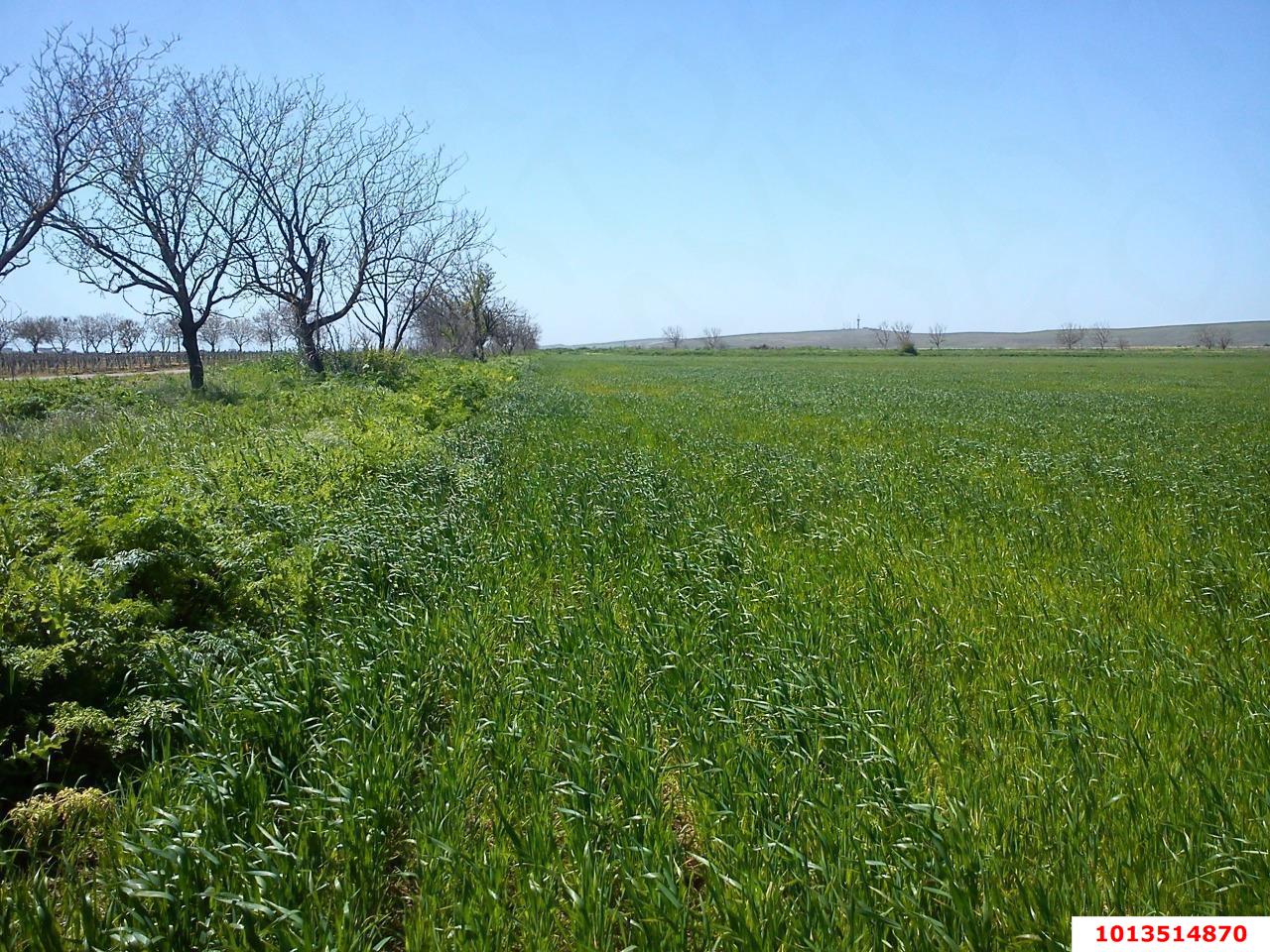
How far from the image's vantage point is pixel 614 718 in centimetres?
386

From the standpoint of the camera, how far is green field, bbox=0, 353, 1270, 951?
266 centimetres

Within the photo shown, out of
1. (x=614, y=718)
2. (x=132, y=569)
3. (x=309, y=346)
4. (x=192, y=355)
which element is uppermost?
(x=309, y=346)

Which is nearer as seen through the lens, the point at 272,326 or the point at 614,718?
the point at 614,718

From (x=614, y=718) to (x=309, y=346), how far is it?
31.6 meters

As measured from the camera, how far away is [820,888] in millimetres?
2701

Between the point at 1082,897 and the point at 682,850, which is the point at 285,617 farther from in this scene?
the point at 1082,897

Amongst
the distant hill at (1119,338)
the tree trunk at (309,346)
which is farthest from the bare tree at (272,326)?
the distant hill at (1119,338)

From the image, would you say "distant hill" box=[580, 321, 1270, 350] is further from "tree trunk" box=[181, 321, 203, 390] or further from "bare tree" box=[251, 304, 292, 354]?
"tree trunk" box=[181, 321, 203, 390]

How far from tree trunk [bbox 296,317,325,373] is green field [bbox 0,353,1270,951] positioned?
2347cm

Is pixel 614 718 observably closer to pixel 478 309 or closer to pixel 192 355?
pixel 192 355

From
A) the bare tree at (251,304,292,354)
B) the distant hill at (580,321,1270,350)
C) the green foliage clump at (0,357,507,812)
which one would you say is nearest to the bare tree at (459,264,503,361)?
the bare tree at (251,304,292,354)

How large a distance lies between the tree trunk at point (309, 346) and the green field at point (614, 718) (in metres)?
23.5

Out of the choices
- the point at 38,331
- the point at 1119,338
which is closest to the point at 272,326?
the point at 38,331

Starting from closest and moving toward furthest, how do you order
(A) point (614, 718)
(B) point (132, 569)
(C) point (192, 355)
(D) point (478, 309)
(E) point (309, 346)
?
(A) point (614, 718) < (B) point (132, 569) < (C) point (192, 355) < (E) point (309, 346) < (D) point (478, 309)
